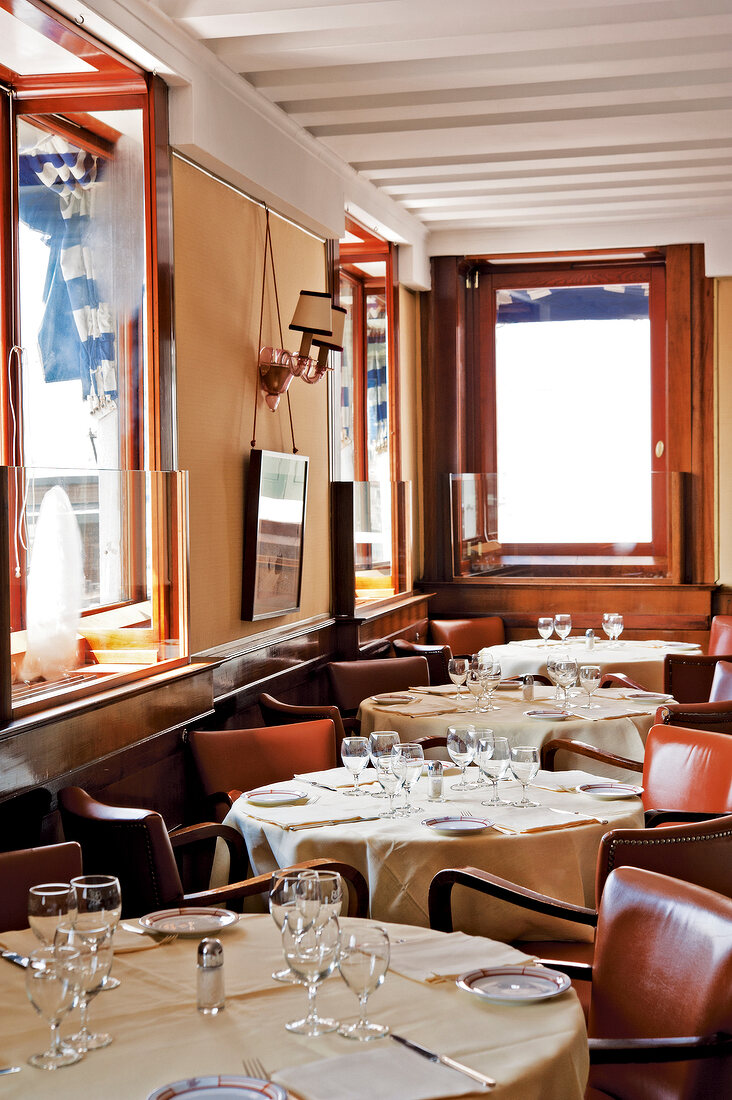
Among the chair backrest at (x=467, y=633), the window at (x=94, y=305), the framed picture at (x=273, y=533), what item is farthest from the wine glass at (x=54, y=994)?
the chair backrest at (x=467, y=633)

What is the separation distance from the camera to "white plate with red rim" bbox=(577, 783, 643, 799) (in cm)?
321

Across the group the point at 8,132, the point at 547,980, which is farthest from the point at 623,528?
the point at 547,980

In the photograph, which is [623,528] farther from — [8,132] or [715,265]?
[8,132]

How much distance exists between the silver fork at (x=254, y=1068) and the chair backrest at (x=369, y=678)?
388 cm

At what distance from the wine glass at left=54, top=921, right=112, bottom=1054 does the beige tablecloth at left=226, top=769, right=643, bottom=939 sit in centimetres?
125

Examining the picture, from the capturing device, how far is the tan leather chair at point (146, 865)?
2.79 m

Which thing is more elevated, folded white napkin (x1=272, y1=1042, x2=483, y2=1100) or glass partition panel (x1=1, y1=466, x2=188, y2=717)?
glass partition panel (x1=1, y1=466, x2=188, y2=717)

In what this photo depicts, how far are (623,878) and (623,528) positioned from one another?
587cm

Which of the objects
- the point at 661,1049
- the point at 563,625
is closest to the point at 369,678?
the point at 563,625

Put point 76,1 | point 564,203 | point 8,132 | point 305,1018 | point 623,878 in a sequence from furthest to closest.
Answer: point 564,203 → point 8,132 → point 76,1 → point 623,878 → point 305,1018

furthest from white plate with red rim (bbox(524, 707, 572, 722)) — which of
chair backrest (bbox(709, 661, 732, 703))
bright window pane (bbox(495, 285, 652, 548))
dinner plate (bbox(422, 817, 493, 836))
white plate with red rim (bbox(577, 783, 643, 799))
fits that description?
bright window pane (bbox(495, 285, 652, 548))

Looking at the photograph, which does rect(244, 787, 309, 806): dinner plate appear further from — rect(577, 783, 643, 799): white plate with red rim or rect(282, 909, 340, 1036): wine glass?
rect(282, 909, 340, 1036): wine glass

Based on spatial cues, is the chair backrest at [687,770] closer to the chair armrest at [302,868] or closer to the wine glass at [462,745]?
the wine glass at [462,745]

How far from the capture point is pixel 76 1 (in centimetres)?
351
